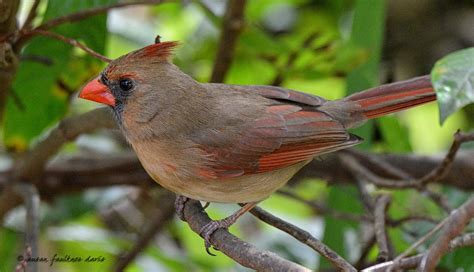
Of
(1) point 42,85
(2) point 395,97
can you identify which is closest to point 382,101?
(2) point 395,97

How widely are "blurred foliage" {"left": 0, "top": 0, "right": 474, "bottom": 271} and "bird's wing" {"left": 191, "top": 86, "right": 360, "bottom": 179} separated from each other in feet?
1.24

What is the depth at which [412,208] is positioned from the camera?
3322mm

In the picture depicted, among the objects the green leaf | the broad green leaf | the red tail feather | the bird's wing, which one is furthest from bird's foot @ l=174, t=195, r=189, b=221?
the green leaf

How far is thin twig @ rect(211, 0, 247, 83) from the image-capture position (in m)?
3.02

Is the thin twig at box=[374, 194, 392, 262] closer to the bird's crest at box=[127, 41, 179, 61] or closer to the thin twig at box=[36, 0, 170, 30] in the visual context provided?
the bird's crest at box=[127, 41, 179, 61]

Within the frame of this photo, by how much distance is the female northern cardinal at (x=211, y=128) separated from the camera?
241cm

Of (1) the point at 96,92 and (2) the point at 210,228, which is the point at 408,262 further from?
(1) the point at 96,92

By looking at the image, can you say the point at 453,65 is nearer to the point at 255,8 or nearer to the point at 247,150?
the point at 247,150

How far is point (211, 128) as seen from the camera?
2.50 metres

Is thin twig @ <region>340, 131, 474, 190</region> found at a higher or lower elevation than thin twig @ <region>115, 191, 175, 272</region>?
higher

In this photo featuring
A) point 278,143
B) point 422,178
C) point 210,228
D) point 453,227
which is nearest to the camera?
point 453,227

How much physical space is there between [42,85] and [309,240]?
1.15m

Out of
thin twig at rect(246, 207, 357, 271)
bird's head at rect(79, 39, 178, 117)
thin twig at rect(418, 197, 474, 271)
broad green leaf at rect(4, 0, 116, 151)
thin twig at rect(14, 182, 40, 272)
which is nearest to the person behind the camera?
thin twig at rect(418, 197, 474, 271)

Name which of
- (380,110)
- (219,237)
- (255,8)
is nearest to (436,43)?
(255,8)
